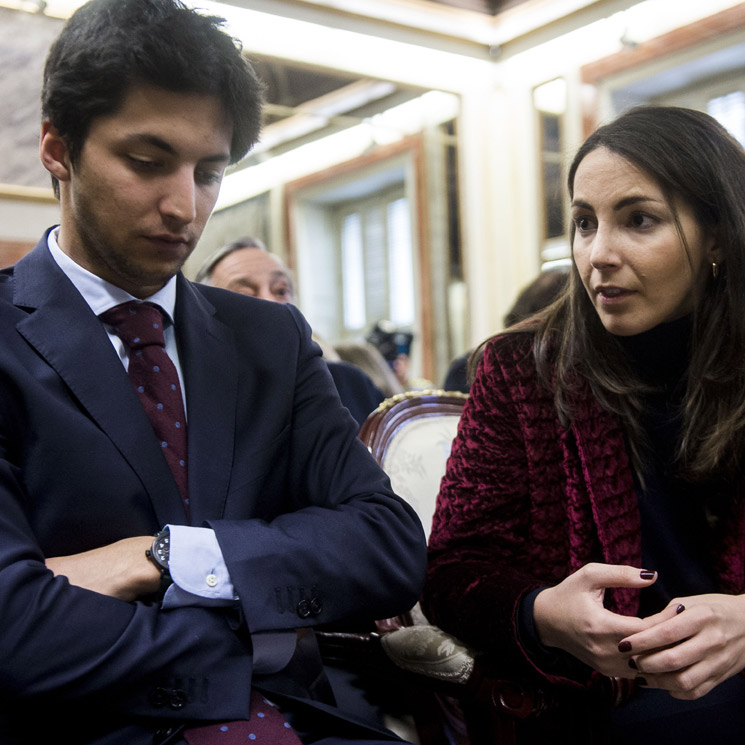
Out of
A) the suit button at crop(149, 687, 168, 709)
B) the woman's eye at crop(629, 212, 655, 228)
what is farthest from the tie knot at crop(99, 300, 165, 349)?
the woman's eye at crop(629, 212, 655, 228)

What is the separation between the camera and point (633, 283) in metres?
1.56

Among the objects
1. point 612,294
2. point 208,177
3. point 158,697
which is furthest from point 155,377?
point 612,294

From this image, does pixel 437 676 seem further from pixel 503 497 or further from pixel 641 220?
pixel 641 220

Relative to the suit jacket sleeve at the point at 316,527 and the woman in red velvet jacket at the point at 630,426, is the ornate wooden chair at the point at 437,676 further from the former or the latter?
the suit jacket sleeve at the point at 316,527

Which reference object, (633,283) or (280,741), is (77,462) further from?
(633,283)

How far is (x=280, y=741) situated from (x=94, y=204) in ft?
2.69

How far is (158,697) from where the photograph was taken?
3.84 ft

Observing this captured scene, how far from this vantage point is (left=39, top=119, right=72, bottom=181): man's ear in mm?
1417

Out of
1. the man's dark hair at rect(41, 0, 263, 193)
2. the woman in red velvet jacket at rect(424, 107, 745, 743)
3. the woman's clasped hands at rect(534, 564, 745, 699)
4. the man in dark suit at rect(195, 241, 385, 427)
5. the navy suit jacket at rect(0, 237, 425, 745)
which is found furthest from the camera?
the man in dark suit at rect(195, 241, 385, 427)

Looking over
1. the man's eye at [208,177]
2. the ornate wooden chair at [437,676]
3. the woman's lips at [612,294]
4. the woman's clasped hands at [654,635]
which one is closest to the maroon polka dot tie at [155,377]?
the man's eye at [208,177]

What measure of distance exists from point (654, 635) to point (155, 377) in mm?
821

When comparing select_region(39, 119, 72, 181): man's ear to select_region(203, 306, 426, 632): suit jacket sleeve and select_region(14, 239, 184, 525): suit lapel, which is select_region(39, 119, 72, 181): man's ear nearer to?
select_region(14, 239, 184, 525): suit lapel

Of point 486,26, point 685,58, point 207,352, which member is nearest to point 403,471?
point 207,352

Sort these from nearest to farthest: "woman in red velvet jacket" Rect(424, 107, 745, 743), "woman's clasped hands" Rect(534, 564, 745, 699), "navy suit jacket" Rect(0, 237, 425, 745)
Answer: "navy suit jacket" Rect(0, 237, 425, 745) < "woman's clasped hands" Rect(534, 564, 745, 699) < "woman in red velvet jacket" Rect(424, 107, 745, 743)
